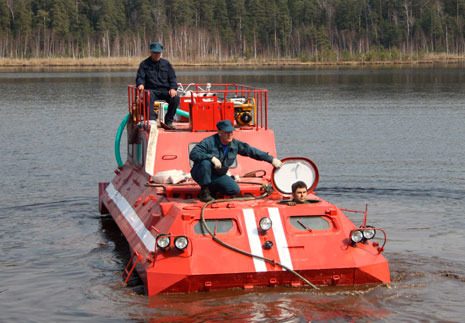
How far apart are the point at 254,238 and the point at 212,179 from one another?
4.35 feet

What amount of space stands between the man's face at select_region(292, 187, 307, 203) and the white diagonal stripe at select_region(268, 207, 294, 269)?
377 millimetres

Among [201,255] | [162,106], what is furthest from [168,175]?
[162,106]

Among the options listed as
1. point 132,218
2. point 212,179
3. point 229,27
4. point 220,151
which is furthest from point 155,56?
point 229,27

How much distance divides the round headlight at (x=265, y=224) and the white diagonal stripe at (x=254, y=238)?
14 centimetres

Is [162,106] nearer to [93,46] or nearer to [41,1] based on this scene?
[93,46]

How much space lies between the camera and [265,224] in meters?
10.9

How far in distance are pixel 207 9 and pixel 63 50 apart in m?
27.7

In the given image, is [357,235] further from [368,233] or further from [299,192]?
[299,192]

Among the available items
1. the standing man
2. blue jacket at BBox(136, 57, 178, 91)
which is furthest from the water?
blue jacket at BBox(136, 57, 178, 91)

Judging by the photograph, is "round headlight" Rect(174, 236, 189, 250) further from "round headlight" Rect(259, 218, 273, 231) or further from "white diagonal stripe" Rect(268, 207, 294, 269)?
"white diagonal stripe" Rect(268, 207, 294, 269)

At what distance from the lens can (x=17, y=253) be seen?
14.3 meters

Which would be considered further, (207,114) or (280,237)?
(207,114)

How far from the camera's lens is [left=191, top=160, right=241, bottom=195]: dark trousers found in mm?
11453

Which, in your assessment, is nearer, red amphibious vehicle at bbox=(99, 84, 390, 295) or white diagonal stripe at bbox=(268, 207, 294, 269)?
red amphibious vehicle at bbox=(99, 84, 390, 295)
